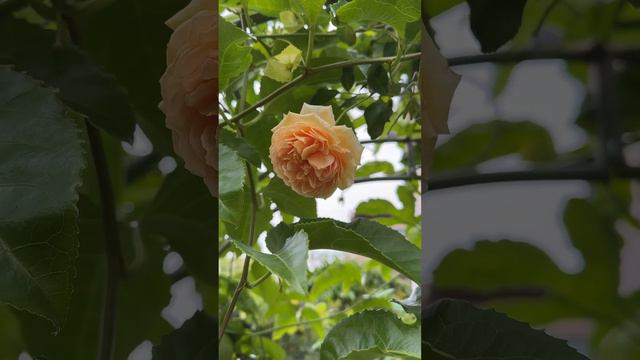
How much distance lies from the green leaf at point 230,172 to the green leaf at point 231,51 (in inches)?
2.2

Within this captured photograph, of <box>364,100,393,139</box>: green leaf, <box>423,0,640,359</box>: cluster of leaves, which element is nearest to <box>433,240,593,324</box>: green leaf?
<box>423,0,640,359</box>: cluster of leaves

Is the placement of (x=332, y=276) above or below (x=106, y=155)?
below

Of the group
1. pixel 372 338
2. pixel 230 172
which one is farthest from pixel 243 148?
pixel 372 338

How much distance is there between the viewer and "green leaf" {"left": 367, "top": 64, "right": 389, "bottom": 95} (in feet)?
1.56

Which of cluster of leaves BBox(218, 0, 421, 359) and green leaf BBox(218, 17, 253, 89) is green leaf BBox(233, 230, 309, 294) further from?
green leaf BBox(218, 17, 253, 89)

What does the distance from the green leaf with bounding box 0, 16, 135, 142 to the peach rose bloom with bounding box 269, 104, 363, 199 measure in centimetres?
11

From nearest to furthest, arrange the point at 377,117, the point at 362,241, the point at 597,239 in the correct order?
the point at 597,239 → the point at 362,241 → the point at 377,117

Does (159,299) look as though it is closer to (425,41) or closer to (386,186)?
(425,41)

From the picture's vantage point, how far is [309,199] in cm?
47

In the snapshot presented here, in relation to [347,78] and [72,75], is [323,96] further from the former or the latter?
[72,75]

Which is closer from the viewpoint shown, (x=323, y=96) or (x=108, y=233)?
(x=108, y=233)

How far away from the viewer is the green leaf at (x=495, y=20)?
29cm

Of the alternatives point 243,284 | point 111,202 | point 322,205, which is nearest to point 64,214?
point 111,202

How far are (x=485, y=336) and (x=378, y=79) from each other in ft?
0.74
